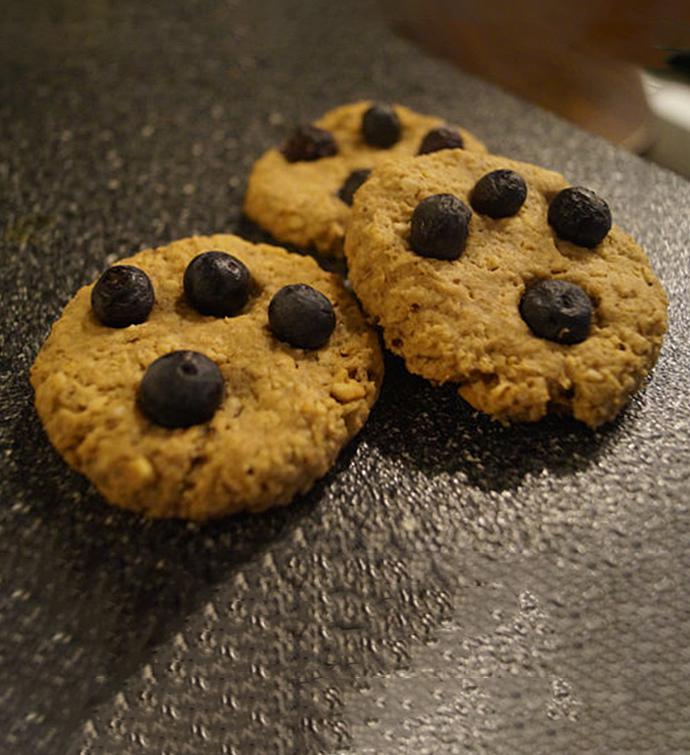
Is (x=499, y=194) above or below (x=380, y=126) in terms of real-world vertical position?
above

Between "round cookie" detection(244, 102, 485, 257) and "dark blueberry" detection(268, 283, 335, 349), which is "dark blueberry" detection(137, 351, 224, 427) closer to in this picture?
"dark blueberry" detection(268, 283, 335, 349)

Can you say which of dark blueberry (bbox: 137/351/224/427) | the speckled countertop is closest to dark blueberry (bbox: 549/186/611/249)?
the speckled countertop

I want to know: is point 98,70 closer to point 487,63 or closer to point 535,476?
point 487,63

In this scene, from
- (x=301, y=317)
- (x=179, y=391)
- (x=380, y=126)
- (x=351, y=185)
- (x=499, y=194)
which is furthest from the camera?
(x=380, y=126)

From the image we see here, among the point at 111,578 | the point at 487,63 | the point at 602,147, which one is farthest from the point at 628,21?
the point at 111,578

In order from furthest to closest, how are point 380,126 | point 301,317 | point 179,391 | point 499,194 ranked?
1. point 380,126
2. point 499,194
3. point 301,317
4. point 179,391


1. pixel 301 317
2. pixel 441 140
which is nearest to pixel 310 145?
pixel 441 140

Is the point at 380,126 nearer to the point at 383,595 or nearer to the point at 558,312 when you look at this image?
the point at 558,312
